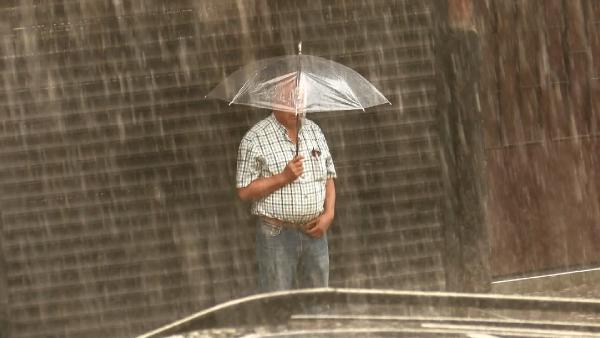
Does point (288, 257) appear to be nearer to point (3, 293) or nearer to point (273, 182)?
point (273, 182)

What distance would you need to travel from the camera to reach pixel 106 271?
8414 mm

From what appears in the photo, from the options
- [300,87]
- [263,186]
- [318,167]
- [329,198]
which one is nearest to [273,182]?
[263,186]

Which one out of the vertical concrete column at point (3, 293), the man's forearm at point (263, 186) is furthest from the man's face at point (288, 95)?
the vertical concrete column at point (3, 293)

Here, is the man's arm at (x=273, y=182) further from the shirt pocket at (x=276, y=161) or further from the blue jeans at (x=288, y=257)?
the blue jeans at (x=288, y=257)

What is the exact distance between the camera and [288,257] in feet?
22.9

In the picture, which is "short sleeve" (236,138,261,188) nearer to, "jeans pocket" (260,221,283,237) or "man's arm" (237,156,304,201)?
"man's arm" (237,156,304,201)

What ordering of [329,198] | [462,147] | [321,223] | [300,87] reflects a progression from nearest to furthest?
[300,87] → [321,223] → [329,198] → [462,147]

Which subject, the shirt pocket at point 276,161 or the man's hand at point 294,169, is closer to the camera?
the man's hand at point 294,169

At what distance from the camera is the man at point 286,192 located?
6.77 m

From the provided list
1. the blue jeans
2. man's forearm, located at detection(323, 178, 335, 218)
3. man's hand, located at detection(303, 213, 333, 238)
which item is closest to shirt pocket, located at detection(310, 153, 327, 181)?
man's forearm, located at detection(323, 178, 335, 218)

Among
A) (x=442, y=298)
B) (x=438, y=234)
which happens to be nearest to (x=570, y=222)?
(x=438, y=234)

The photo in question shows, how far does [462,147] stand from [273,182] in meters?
2.60

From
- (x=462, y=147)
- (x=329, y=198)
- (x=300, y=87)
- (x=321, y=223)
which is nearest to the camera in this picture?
(x=300, y=87)

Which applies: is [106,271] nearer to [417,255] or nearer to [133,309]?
[133,309]
